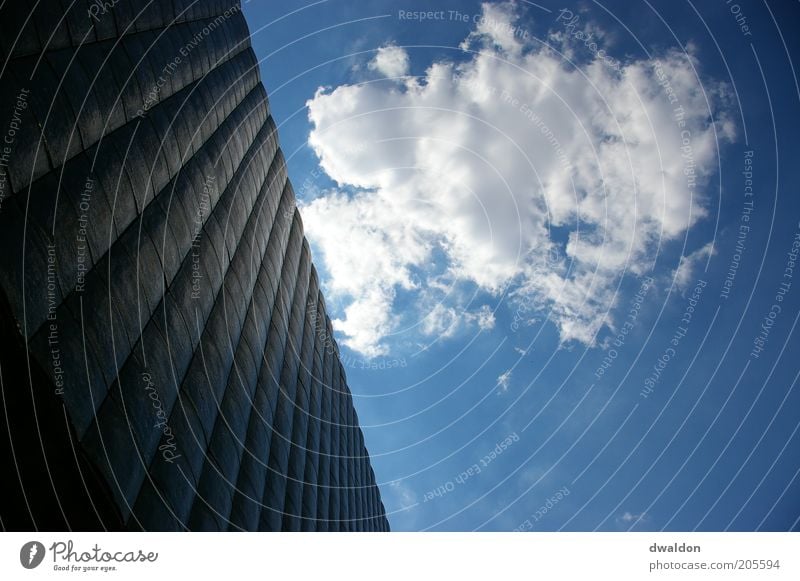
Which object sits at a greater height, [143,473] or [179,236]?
[179,236]

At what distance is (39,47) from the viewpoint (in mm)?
8820

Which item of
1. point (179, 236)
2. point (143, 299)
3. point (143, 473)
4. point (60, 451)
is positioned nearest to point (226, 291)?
point (179, 236)

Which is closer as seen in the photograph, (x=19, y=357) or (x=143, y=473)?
(x=19, y=357)

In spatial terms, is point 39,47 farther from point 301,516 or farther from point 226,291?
point 301,516

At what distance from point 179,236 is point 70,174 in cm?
469

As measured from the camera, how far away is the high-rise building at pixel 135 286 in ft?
26.9

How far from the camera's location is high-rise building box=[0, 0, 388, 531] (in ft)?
26.9

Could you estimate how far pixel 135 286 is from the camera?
37.1ft
